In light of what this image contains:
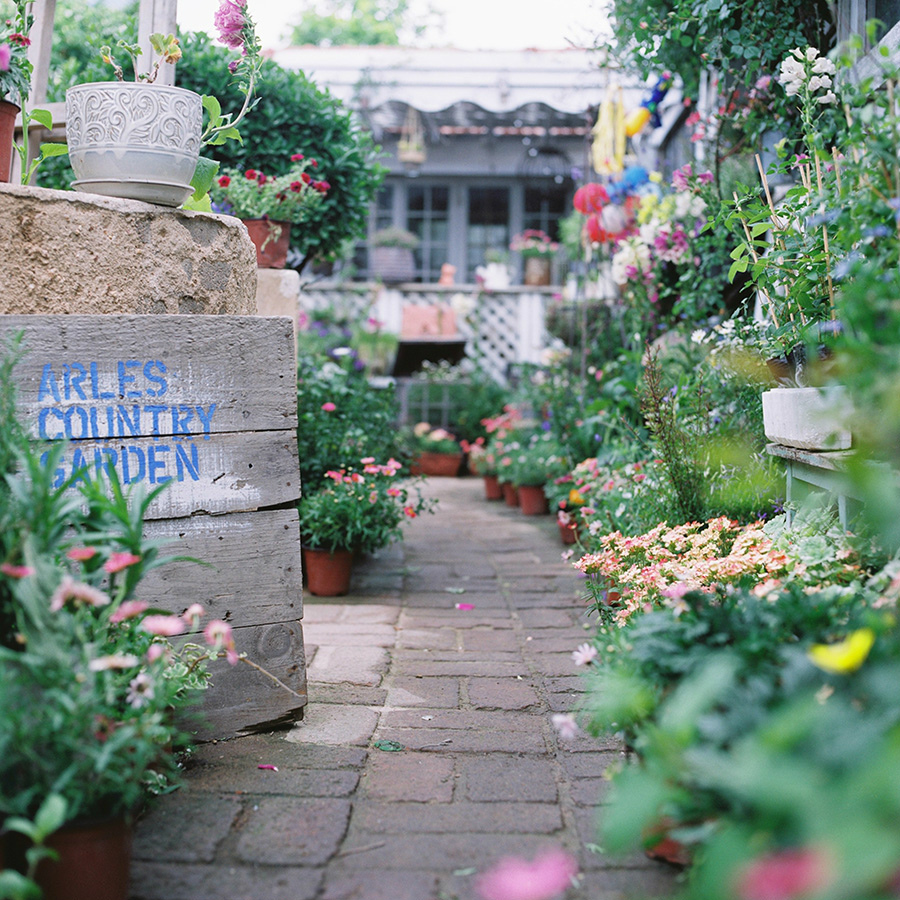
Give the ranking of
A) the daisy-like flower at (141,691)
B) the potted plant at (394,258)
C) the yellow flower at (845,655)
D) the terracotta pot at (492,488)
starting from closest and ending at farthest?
the yellow flower at (845,655), the daisy-like flower at (141,691), the terracotta pot at (492,488), the potted plant at (394,258)

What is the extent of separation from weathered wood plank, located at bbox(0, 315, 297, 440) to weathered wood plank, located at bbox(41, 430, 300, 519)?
0.10 feet

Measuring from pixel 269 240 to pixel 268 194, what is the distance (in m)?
0.20

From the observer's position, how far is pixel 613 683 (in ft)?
4.98

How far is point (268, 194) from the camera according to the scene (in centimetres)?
398

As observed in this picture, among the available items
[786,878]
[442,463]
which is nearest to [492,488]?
[442,463]

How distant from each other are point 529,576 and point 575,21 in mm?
3301

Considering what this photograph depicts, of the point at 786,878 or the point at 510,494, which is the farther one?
the point at 510,494

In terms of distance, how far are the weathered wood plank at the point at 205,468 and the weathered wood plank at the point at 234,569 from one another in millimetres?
40

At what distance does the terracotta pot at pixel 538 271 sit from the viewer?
945 centimetres

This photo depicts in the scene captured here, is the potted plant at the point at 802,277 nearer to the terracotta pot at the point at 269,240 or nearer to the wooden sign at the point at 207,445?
the wooden sign at the point at 207,445

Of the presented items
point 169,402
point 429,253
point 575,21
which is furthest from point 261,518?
point 429,253

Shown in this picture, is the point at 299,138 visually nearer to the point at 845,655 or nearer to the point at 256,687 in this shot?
the point at 256,687

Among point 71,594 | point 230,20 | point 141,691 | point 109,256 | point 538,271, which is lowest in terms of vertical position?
point 141,691

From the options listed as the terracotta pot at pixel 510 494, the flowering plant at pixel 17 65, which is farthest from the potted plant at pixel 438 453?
the flowering plant at pixel 17 65
